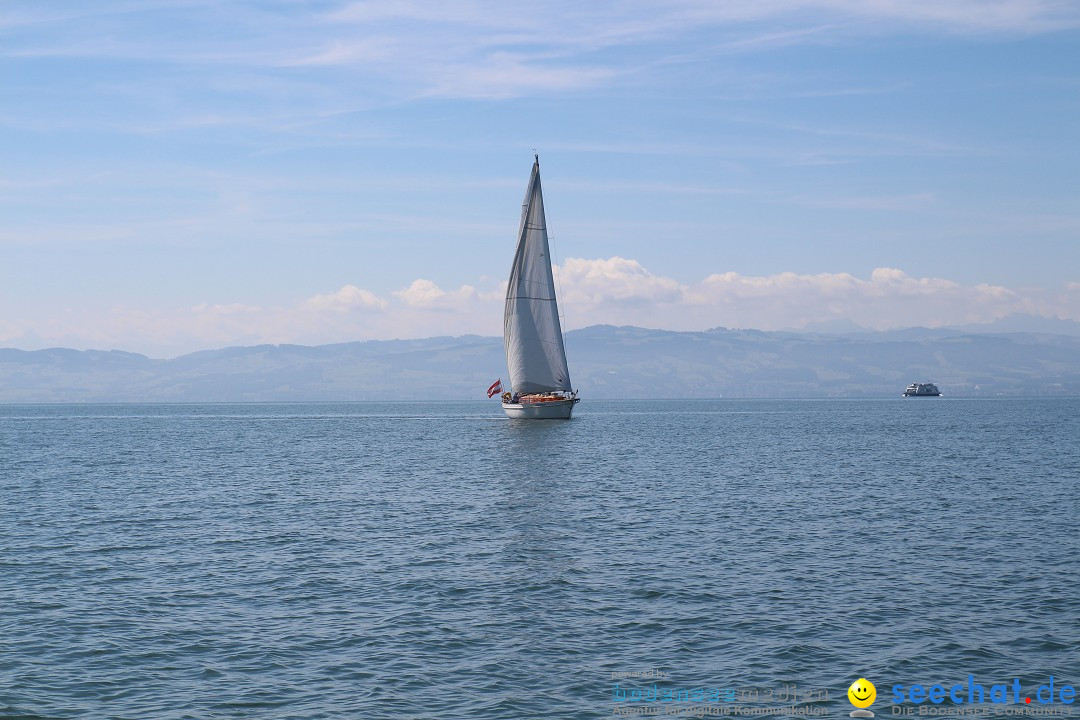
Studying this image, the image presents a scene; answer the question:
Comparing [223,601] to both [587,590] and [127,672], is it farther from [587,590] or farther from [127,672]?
[587,590]

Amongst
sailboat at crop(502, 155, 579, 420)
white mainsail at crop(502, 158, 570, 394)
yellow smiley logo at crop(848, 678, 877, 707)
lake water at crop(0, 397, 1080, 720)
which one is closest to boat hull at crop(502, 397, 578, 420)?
sailboat at crop(502, 155, 579, 420)

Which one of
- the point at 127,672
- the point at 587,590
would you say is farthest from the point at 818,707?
the point at 127,672

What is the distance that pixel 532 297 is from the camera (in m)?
127

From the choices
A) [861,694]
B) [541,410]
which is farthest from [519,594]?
[541,410]

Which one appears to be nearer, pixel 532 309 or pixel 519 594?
pixel 519 594

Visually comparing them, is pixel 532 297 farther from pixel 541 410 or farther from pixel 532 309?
pixel 541 410

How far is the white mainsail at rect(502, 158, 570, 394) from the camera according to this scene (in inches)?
4963

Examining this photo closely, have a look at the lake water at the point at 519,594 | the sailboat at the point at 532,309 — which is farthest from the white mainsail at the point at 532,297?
the lake water at the point at 519,594

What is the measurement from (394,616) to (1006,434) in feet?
412

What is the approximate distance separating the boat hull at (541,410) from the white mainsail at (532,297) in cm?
662

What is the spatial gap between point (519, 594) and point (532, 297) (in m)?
95.3

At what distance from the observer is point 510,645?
26.5 m

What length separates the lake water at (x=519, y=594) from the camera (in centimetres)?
2311

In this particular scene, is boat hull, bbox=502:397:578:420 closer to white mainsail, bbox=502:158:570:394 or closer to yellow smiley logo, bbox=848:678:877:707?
white mainsail, bbox=502:158:570:394
